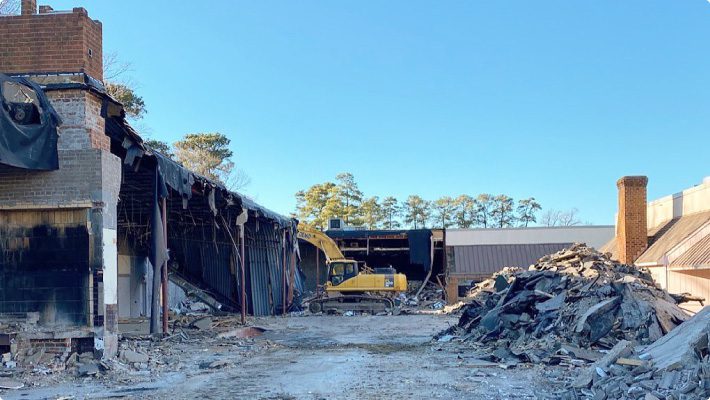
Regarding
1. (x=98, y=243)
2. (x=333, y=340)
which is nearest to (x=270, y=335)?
(x=333, y=340)

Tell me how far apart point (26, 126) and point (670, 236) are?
19873mm

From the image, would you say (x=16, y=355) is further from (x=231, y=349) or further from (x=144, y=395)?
(x=231, y=349)

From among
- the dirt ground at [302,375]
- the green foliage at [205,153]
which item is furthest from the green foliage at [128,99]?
the dirt ground at [302,375]

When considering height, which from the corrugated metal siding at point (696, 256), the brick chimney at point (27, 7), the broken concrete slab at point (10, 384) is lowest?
the broken concrete slab at point (10, 384)

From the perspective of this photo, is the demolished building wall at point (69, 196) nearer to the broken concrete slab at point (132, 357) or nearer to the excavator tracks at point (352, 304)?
the broken concrete slab at point (132, 357)

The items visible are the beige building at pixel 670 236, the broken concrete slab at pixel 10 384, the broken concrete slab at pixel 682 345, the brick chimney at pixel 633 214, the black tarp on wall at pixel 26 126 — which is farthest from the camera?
the brick chimney at pixel 633 214

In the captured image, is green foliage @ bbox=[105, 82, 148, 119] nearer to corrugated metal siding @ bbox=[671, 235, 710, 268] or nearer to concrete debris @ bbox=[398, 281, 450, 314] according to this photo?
concrete debris @ bbox=[398, 281, 450, 314]

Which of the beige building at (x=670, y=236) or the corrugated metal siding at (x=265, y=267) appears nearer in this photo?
the beige building at (x=670, y=236)

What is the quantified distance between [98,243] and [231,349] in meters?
4.91

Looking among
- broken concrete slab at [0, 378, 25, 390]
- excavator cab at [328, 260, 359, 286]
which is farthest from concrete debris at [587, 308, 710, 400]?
excavator cab at [328, 260, 359, 286]

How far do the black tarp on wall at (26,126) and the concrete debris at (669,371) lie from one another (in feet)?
32.9

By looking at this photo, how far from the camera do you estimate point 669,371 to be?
27.4ft

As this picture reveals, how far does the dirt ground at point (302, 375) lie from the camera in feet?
32.2

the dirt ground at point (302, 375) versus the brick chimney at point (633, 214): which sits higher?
the brick chimney at point (633, 214)
